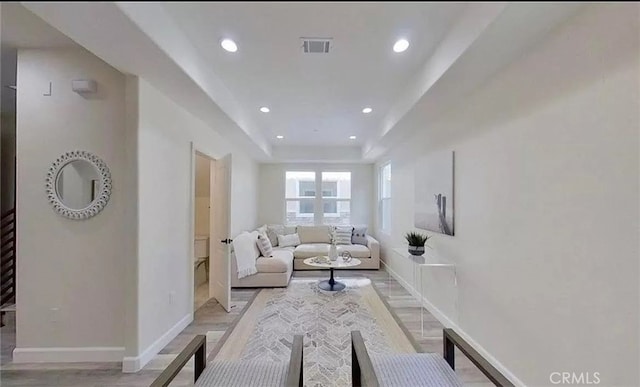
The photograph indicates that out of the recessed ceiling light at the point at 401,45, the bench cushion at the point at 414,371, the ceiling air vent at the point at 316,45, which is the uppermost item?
the recessed ceiling light at the point at 401,45

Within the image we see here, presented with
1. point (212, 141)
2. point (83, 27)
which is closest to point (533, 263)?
point (83, 27)

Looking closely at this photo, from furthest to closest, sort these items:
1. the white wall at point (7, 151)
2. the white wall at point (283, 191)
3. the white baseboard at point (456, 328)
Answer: the white wall at point (283, 191), the white wall at point (7, 151), the white baseboard at point (456, 328)

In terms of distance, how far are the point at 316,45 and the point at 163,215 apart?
6.72 feet

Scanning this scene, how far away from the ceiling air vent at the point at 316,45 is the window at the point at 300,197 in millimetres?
5196

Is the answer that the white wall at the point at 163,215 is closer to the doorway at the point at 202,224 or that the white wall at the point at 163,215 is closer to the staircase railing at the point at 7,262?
the doorway at the point at 202,224

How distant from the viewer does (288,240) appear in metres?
6.50

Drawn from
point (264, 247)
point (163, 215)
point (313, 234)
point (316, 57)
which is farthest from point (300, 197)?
point (316, 57)

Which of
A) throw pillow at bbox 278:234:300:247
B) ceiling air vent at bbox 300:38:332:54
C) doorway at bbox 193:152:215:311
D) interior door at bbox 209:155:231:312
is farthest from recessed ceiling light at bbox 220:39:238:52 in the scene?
throw pillow at bbox 278:234:300:247

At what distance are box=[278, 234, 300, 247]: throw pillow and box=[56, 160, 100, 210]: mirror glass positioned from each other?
164 inches

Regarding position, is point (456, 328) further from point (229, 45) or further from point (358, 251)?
point (229, 45)

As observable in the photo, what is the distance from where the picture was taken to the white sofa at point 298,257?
4.71 m

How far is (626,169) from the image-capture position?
4.61 feet

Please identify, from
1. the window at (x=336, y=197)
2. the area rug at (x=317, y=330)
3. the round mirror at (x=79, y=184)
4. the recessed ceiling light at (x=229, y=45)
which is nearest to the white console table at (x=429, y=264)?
the area rug at (x=317, y=330)

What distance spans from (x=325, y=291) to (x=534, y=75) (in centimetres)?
363
